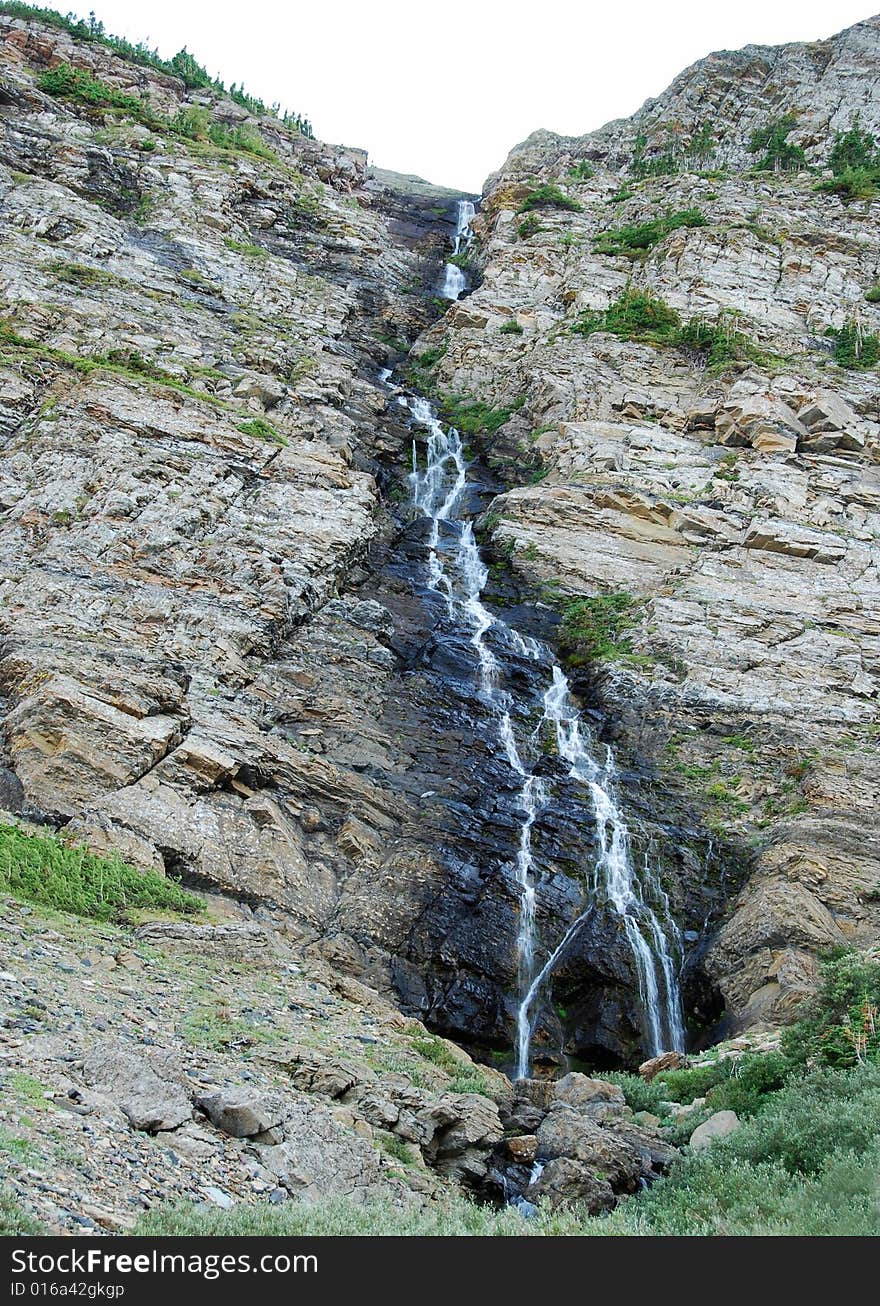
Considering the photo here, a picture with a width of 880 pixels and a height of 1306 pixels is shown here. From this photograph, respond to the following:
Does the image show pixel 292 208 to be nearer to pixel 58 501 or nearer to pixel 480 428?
pixel 480 428

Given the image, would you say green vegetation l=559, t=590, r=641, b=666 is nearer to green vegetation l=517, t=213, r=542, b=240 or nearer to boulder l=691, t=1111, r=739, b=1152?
boulder l=691, t=1111, r=739, b=1152

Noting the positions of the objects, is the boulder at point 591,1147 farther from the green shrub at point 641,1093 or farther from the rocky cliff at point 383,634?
the green shrub at point 641,1093

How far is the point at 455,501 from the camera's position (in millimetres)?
31484

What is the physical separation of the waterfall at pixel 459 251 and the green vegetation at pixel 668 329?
1302cm

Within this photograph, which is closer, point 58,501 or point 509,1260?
point 509,1260

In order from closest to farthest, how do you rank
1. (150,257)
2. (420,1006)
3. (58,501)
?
(420,1006)
(58,501)
(150,257)

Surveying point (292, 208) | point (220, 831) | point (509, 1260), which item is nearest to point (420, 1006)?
point (220, 831)

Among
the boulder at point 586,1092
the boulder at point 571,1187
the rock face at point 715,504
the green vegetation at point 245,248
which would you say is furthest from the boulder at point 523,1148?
the green vegetation at point 245,248

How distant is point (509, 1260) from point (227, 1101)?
369cm

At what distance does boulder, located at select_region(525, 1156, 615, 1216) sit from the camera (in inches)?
339

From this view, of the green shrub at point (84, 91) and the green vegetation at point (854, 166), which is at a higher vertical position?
the green vegetation at point (854, 166)

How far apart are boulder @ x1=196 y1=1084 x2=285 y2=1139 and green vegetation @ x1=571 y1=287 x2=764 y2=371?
32.7 metres

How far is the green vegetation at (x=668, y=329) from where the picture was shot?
3575 centimetres

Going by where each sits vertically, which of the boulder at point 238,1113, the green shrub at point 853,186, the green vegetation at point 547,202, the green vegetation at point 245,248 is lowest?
the boulder at point 238,1113
